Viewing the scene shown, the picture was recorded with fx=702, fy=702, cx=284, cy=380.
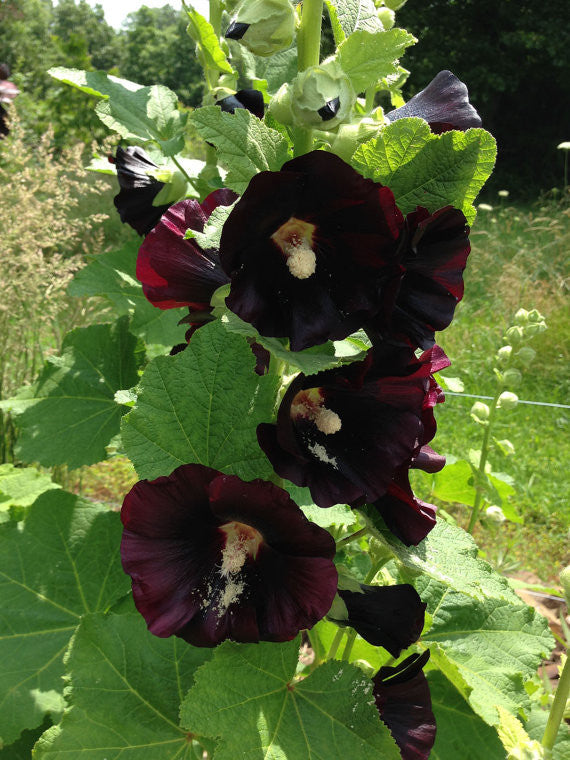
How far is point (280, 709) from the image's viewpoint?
2.44ft

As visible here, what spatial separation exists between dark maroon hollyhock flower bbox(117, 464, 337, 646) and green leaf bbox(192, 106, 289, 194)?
27 cm

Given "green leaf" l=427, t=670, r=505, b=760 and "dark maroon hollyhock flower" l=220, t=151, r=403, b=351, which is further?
"green leaf" l=427, t=670, r=505, b=760

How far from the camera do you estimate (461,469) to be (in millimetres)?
1737

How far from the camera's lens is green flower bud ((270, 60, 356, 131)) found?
0.59 m

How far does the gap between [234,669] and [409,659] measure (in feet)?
0.81

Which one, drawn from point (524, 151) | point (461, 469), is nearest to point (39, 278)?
point (461, 469)

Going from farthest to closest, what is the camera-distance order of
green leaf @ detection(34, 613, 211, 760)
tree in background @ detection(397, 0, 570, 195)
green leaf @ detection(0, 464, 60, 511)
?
1. tree in background @ detection(397, 0, 570, 195)
2. green leaf @ detection(0, 464, 60, 511)
3. green leaf @ detection(34, 613, 211, 760)

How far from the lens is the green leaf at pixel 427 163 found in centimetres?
60

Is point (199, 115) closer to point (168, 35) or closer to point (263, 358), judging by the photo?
point (263, 358)

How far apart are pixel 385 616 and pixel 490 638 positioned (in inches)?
15.6

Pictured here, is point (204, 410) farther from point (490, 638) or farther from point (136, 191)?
point (490, 638)

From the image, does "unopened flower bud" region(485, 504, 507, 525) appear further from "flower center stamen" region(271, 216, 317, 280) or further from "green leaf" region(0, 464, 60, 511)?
"flower center stamen" region(271, 216, 317, 280)

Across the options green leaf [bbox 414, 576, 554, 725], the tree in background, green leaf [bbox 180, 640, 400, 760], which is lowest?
the tree in background

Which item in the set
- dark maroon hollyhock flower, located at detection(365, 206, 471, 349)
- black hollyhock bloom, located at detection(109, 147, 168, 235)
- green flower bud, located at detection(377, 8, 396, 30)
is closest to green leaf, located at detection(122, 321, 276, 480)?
dark maroon hollyhock flower, located at detection(365, 206, 471, 349)
